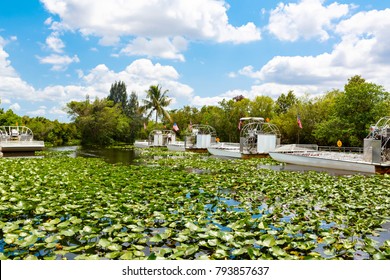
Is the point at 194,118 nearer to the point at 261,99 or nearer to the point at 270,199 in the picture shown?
the point at 261,99

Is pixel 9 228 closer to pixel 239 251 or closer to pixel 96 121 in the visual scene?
pixel 239 251

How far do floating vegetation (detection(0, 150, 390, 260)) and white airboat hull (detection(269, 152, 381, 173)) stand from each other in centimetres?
661

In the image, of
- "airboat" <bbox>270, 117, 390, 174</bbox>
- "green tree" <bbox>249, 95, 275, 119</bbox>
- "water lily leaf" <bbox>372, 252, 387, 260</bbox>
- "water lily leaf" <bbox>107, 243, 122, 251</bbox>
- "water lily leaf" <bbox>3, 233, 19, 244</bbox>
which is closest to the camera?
"water lily leaf" <bbox>372, 252, 387, 260</bbox>

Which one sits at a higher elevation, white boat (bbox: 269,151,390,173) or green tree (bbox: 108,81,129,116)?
green tree (bbox: 108,81,129,116)

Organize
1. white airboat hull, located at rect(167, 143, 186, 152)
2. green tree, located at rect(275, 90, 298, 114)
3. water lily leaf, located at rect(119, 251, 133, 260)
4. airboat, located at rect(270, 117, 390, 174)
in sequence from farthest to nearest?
green tree, located at rect(275, 90, 298, 114)
white airboat hull, located at rect(167, 143, 186, 152)
airboat, located at rect(270, 117, 390, 174)
water lily leaf, located at rect(119, 251, 133, 260)

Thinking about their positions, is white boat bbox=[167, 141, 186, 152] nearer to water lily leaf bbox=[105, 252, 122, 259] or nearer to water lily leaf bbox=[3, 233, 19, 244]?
water lily leaf bbox=[3, 233, 19, 244]

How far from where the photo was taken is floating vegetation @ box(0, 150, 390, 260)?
195 inches

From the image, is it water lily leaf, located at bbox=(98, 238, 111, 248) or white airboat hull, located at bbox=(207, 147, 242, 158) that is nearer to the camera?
water lily leaf, located at bbox=(98, 238, 111, 248)

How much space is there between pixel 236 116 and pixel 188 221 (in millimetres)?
40277

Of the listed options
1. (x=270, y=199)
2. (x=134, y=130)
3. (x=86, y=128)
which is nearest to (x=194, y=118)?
(x=134, y=130)

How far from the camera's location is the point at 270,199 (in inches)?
358

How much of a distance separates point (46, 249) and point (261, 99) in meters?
42.3

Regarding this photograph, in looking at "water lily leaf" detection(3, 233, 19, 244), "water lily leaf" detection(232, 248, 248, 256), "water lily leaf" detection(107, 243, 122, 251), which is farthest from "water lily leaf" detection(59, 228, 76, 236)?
"water lily leaf" detection(232, 248, 248, 256)

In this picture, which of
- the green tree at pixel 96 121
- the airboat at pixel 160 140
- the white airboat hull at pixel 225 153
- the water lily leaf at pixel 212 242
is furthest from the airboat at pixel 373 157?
the green tree at pixel 96 121
